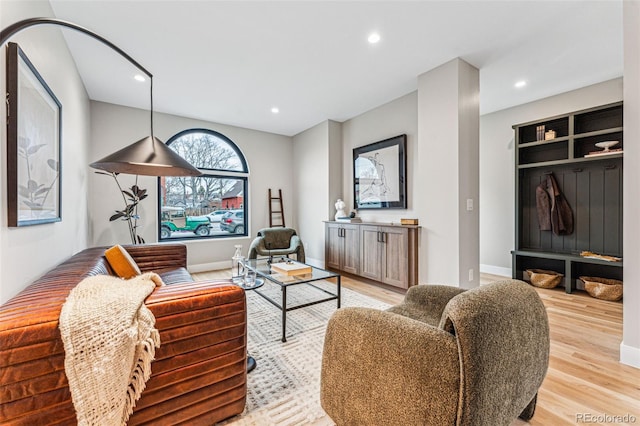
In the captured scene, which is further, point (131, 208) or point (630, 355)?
point (131, 208)

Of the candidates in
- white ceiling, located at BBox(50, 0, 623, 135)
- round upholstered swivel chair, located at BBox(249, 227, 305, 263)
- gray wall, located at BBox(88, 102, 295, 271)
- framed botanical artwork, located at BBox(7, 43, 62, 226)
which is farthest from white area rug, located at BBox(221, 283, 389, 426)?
white ceiling, located at BBox(50, 0, 623, 135)

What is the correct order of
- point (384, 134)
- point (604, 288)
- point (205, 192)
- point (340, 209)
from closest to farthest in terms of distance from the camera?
point (604, 288), point (384, 134), point (340, 209), point (205, 192)

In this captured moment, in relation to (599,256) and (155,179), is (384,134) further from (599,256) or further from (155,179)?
(155,179)

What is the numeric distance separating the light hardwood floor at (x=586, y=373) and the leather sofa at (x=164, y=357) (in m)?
1.53

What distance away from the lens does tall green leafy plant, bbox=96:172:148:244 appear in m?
3.88

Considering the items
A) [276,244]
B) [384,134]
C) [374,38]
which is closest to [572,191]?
[384,134]

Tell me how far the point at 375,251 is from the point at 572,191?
2728mm

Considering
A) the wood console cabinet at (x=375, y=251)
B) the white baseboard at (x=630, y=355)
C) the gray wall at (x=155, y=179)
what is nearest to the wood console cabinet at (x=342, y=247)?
the wood console cabinet at (x=375, y=251)

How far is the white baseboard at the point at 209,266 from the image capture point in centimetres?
474

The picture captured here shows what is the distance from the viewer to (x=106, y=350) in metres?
0.99

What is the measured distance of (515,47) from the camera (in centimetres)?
272

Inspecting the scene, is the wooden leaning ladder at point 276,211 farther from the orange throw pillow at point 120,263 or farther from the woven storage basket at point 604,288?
the woven storage basket at point 604,288

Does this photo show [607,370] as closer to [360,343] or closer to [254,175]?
[360,343]

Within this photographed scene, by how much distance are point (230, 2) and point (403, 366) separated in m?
2.68
